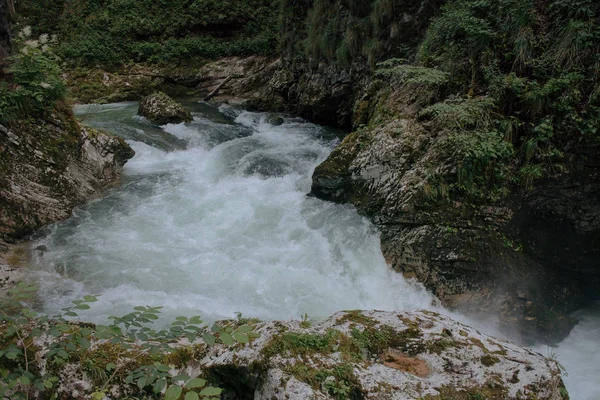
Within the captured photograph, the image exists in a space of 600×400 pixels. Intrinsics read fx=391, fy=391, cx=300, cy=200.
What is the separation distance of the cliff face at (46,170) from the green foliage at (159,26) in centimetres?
1252

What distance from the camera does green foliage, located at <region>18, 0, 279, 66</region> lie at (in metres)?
18.6

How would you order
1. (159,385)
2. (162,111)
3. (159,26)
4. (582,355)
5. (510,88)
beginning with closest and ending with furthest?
(159,385), (582,355), (510,88), (162,111), (159,26)

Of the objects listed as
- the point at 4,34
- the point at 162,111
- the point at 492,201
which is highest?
the point at 4,34

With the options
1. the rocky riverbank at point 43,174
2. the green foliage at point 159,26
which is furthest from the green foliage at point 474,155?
the green foliage at point 159,26

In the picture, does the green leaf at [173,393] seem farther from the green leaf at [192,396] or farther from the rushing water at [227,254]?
the rushing water at [227,254]

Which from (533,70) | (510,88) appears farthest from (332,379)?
(533,70)

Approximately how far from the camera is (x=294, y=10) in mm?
14016

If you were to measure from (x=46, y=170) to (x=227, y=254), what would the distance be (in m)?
3.46

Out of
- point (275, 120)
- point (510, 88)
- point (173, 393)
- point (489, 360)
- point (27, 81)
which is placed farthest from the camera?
point (275, 120)

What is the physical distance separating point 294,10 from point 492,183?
11.2 meters

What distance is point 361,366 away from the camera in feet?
7.96

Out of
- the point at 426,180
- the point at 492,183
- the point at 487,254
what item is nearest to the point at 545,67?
the point at 492,183

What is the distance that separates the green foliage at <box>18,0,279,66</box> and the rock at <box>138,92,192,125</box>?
7217mm

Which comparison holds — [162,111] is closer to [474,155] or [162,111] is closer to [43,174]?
[43,174]
